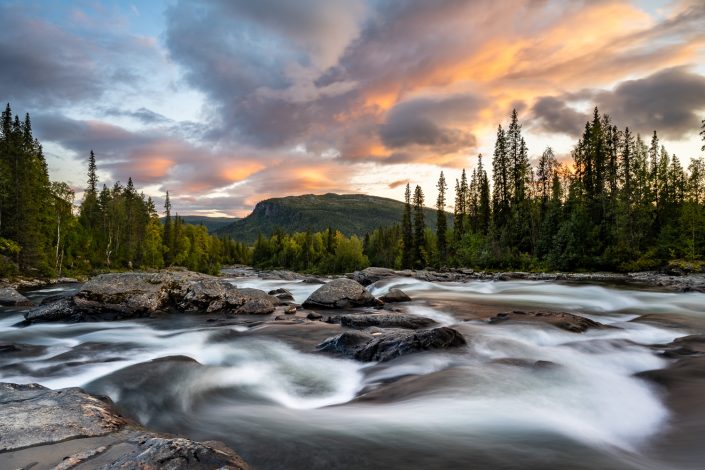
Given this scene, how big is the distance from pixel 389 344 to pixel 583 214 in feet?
193

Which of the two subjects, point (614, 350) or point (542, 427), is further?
point (614, 350)

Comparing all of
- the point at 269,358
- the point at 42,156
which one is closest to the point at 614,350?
the point at 269,358

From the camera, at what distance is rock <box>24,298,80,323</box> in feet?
52.8

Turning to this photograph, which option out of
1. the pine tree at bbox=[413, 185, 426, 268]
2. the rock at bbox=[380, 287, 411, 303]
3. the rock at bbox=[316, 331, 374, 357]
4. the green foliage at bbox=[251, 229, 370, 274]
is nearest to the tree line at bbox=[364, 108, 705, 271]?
the pine tree at bbox=[413, 185, 426, 268]

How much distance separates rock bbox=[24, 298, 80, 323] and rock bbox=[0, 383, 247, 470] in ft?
39.8

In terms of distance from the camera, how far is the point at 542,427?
5.68 m

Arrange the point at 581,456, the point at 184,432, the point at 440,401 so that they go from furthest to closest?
the point at 440,401
the point at 184,432
the point at 581,456

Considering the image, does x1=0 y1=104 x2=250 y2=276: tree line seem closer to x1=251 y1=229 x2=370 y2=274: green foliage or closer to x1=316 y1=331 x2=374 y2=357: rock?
x1=251 y1=229 x2=370 y2=274: green foliage

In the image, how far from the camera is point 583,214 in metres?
58.2

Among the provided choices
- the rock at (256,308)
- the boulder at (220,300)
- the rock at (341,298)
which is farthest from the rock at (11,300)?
the rock at (341,298)

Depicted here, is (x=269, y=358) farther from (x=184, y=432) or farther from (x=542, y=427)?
(x=542, y=427)

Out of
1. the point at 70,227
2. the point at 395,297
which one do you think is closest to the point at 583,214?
the point at 395,297

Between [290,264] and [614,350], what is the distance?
122 metres

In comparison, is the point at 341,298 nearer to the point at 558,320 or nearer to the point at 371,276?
the point at 558,320
